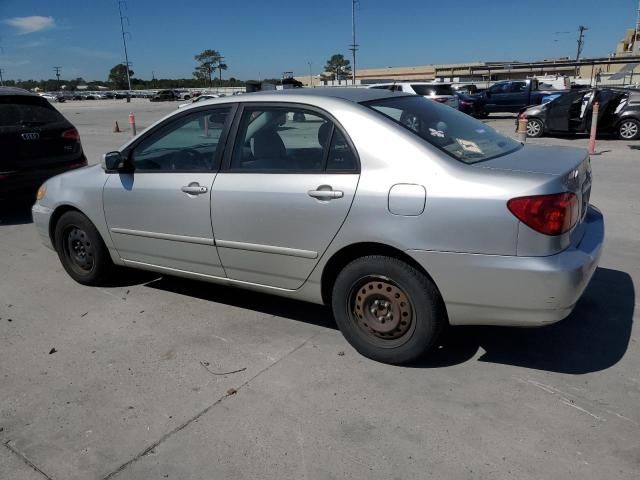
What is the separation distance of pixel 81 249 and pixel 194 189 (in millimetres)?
1650

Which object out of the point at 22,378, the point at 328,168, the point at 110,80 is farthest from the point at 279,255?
the point at 110,80

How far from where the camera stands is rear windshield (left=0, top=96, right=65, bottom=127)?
716 centimetres

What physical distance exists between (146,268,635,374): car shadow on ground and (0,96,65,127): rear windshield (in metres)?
4.49

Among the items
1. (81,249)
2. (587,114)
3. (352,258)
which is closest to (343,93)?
(352,258)

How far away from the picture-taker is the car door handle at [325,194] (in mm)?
3219

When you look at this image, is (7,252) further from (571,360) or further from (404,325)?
(571,360)

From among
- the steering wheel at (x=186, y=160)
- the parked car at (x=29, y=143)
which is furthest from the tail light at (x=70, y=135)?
the steering wheel at (x=186, y=160)

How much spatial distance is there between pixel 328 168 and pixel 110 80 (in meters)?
132

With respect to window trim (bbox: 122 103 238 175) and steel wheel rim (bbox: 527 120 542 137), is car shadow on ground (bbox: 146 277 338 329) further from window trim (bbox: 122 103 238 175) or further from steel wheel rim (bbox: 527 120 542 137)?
steel wheel rim (bbox: 527 120 542 137)

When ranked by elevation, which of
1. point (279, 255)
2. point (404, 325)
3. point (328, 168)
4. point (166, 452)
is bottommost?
point (166, 452)

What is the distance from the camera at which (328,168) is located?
3.34m

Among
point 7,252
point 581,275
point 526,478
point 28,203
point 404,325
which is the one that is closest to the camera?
point 526,478

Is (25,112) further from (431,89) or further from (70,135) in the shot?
(431,89)

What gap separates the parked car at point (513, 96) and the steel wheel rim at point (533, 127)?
8.65 meters
